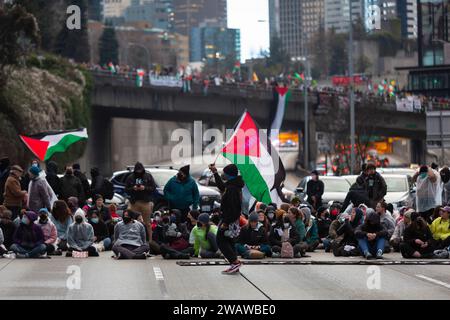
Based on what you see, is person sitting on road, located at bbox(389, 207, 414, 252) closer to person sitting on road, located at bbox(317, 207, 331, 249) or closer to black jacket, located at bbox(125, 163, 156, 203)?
person sitting on road, located at bbox(317, 207, 331, 249)

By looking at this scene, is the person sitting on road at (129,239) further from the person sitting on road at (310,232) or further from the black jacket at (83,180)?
the black jacket at (83,180)

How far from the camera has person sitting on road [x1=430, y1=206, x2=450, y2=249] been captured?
25.7m

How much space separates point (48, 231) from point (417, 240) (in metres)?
7.36

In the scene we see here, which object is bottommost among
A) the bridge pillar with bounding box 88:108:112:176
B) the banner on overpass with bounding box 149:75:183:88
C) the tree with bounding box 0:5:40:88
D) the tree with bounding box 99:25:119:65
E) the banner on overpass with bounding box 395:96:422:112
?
the bridge pillar with bounding box 88:108:112:176

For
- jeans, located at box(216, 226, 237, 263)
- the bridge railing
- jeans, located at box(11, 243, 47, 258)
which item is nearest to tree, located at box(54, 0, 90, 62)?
the bridge railing

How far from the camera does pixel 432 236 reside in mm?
25594

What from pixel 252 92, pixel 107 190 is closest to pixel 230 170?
pixel 107 190

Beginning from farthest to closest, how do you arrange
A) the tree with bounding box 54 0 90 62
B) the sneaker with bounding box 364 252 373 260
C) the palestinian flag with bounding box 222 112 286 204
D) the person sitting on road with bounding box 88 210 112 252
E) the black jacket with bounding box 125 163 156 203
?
1. the tree with bounding box 54 0 90 62
2. the palestinian flag with bounding box 222 112 286 204
3. the person sitting on road with bounding box 88 210 112 252
4. the black jacket with bounding box 125 163 156 203
5. the sneaker with bounding box 364 252 373 260

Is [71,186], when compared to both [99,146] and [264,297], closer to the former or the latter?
[264,297]

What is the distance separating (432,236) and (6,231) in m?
8.53

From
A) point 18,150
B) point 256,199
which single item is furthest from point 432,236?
point 18,150

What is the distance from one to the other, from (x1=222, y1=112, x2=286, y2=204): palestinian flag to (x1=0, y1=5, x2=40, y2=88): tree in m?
28.6

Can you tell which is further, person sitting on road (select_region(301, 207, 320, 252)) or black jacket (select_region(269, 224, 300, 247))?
person sitting on road (select_region(301, 207, 320, 252))

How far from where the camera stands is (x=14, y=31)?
57.6 metres
